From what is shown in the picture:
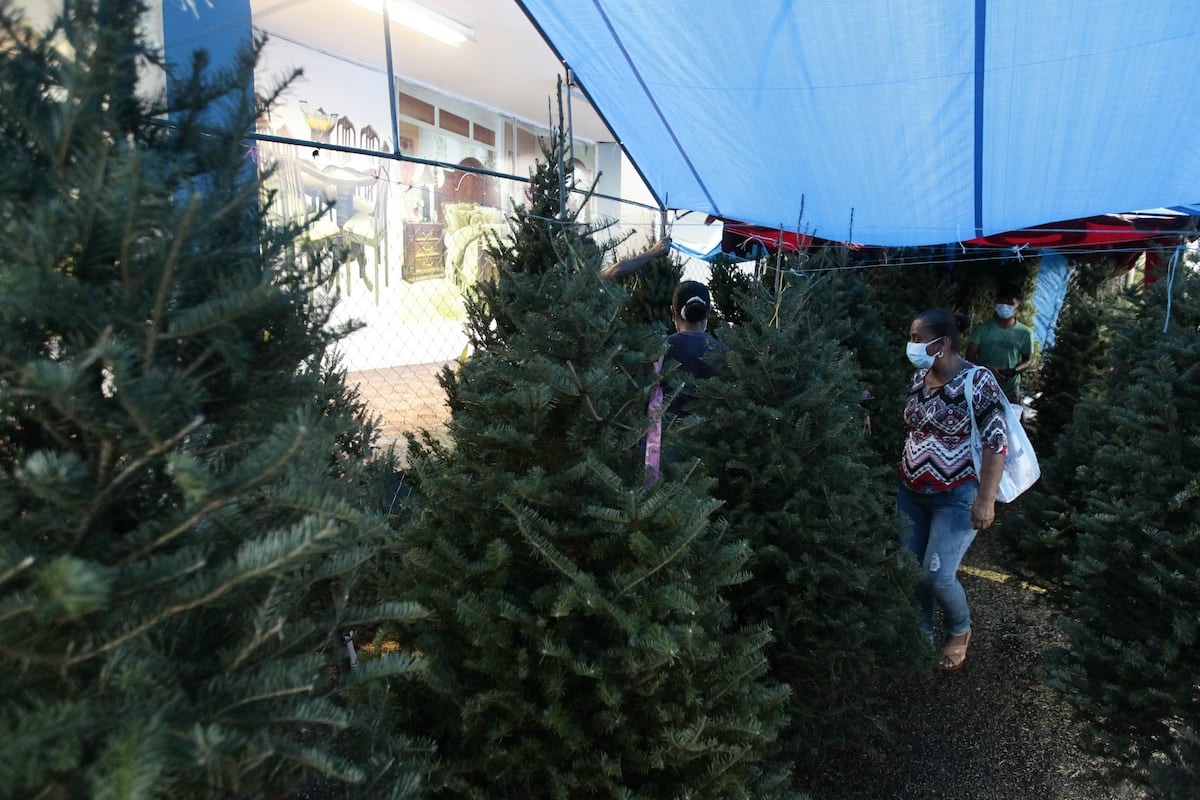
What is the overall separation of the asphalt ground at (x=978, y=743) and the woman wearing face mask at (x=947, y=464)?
254mm

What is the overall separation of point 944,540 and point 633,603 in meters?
2.63

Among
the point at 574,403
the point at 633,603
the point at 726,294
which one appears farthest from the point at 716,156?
the point at 633,603

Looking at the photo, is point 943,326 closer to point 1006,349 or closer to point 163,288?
point 163,288

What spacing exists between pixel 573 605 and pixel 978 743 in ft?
9.41

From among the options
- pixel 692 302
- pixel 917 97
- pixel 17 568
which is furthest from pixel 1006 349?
pixel 17 568

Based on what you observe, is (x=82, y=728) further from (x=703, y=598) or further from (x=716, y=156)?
(x=716, y=156)

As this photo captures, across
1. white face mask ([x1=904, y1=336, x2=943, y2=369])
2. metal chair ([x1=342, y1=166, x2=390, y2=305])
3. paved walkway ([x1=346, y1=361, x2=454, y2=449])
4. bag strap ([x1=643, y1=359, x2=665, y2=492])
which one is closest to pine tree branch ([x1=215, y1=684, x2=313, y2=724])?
bag strap ([x1=643, y1=359, x2=665, y2=492])

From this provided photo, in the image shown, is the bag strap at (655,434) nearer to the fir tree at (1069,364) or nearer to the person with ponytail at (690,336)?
the person with ponytail at (690,336)

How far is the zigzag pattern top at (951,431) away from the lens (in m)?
3.60

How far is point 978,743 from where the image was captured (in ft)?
11.6

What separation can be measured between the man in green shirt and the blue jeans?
3746 mm

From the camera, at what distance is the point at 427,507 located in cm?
204

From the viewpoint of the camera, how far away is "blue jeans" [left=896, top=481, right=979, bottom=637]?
12.2 ft

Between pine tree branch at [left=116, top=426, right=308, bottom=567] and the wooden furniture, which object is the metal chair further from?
pine tree branch at [left=116, top=426, right=308, bottom=567]
